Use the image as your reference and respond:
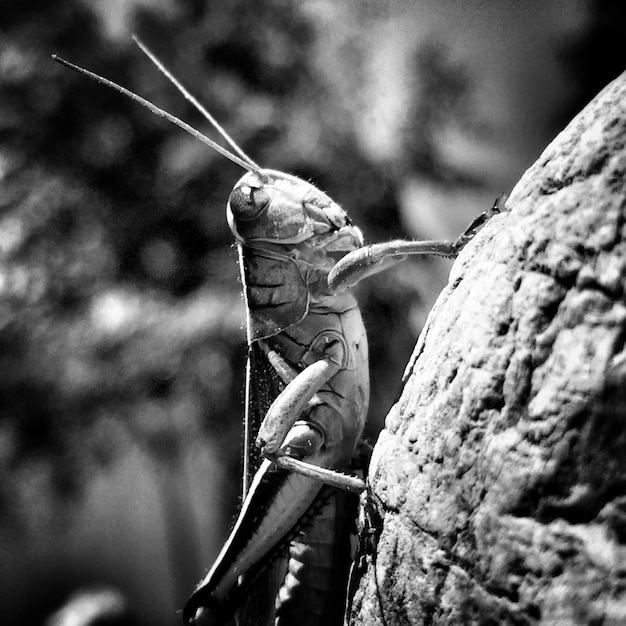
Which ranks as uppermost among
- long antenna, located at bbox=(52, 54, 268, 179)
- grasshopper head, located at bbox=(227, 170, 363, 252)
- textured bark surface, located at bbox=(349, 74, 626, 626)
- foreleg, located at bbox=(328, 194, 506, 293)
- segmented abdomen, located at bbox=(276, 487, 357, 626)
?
long antenna, located at bbox=(52, 54, 268, 179)

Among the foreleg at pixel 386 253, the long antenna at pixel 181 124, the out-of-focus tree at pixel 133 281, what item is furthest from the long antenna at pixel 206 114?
the foreleg at pixel 386 253

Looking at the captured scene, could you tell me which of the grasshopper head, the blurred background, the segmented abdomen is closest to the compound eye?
the grasshopper head

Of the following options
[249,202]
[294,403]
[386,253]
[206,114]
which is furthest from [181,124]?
[294,403]

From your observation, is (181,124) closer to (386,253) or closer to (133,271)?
(386,253)

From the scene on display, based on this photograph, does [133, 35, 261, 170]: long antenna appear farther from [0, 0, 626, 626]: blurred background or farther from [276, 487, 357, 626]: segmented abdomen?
[276, 487, 357, 626]: segmented abdomen

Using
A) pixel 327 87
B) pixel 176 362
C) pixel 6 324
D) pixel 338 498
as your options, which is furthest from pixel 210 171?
pixel 338 498

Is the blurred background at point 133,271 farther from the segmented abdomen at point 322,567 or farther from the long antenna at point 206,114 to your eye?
the segmented abdomen at point 322,567
